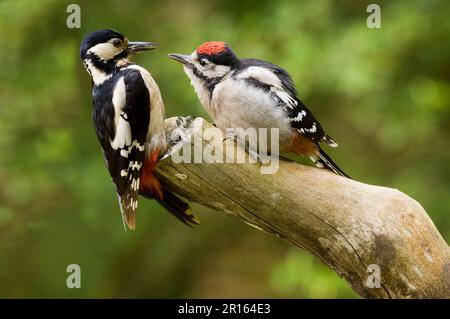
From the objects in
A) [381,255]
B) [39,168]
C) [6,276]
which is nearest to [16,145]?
[39,168]

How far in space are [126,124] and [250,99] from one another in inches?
24.1

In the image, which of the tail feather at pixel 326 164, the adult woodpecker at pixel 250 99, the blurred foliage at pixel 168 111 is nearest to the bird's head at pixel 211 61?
the adult woodpecker at pixel 250 99

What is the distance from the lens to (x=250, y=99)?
3.38 metres

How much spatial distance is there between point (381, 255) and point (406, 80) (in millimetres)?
2949

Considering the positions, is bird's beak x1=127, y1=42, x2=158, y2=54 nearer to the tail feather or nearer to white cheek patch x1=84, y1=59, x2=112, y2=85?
white cheek patch x1=84, y1=59, x2=112, y2=85

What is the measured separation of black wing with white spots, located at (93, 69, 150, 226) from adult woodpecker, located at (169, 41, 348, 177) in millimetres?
284

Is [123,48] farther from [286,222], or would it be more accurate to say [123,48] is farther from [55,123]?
[55,123]

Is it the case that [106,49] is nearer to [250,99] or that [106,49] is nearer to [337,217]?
[250,99]

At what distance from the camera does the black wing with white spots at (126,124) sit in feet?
10.8

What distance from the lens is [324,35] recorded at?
550cm

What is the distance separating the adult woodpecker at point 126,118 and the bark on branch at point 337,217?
104 mm

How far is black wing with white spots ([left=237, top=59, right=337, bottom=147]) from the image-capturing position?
341 cm

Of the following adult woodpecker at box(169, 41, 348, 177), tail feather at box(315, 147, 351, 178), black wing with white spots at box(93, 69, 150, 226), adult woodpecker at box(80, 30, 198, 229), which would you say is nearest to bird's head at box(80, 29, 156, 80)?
adult woodpecker at box(80, 30, 198, 229)

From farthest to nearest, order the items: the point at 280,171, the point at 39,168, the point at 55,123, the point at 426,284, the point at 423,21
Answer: the point at 55,123 → the point at 39,168 → the point at 423,21 → the point at 280,171 → the point at 426,284
